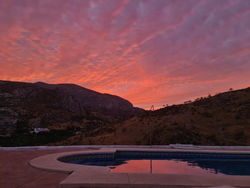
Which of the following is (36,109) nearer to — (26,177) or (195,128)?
(195,128)

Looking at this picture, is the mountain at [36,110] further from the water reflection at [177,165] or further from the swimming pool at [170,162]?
the water reflection at [177,165]

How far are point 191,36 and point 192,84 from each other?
1319 centimetres

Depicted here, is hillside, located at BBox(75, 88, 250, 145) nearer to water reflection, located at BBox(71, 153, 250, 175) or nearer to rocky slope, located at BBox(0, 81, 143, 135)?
water reflection, located at BBox(71, 153, 250, 175)

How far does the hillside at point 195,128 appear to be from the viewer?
79.8 feet

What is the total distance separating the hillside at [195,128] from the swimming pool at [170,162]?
1084cm

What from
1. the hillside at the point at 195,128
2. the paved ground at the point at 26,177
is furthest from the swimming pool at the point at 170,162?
the hillside at the point at 195,128

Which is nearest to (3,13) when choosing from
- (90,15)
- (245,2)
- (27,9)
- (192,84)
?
(27,9)

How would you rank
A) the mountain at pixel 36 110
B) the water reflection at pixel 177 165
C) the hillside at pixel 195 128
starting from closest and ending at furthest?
the water reflection at pixel 177 165, the hillside at pixel 195 128, the mountain at pixel 36 110

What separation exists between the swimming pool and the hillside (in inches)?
427

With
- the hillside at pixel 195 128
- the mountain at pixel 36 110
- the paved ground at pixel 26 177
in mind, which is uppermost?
the mountain at pixel 36 110

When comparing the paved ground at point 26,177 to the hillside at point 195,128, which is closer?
the paved ground at point 26,177

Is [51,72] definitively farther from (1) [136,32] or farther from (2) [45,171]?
(2) [45,171]

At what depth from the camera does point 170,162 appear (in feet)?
38.7

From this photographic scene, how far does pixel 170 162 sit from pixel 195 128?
55.2 ft
